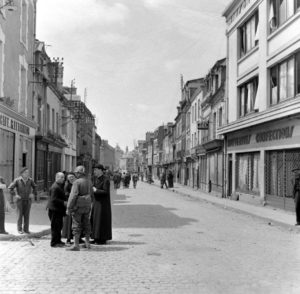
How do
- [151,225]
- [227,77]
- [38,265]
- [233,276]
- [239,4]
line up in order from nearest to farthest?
[233,276], [38,265], [151,225], [239,4], [227,77]

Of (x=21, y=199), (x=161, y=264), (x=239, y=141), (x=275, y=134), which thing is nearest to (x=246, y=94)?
(x=239, y=141)

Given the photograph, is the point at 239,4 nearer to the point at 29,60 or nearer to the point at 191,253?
the point at 29,60

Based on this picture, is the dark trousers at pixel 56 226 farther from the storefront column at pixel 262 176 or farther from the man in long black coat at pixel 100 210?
the storefront column at pixel 262 176

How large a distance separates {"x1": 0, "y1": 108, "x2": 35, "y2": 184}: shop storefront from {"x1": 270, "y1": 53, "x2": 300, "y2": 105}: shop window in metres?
10.9

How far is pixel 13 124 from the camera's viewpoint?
17.4m

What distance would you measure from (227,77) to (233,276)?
21.9 meters

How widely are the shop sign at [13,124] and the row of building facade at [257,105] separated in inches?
411

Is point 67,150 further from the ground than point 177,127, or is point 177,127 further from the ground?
point 177,127

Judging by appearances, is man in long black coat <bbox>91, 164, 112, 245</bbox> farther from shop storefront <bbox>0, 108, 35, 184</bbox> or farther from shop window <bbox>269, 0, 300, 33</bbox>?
shop window <bbox>269, 0, 300, 33</bbox>

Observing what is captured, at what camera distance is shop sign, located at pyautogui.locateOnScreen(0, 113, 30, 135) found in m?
15.7

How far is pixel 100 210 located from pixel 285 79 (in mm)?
11889

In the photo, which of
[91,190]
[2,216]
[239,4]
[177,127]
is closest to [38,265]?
[91,190]

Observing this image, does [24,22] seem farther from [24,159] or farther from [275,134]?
[275,134]

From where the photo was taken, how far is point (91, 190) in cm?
905
